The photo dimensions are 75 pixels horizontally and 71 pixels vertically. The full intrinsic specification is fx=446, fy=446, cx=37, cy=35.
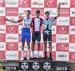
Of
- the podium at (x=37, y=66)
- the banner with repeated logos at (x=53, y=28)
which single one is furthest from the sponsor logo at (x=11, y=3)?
the podium at (x=37, y=66)

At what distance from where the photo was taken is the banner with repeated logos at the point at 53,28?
9516 millimetres

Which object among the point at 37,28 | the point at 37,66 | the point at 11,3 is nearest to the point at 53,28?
the point at 37,28

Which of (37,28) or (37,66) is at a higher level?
(37,28)

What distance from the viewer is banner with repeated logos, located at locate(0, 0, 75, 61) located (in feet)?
31.2

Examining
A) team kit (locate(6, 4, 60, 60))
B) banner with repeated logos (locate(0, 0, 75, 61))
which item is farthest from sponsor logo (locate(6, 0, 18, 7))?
team kit (locate(6, 4, 60, 60))

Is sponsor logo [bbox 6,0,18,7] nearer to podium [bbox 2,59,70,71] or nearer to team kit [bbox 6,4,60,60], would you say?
team kit [bbox 6,4,60,60]

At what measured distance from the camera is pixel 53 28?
376 inches

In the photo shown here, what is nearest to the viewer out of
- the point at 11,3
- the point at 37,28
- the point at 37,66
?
the point at 37,66

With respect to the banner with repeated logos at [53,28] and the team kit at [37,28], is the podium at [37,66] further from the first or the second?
the banner with repeated logos at [53,28]

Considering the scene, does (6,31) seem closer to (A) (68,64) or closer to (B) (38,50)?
(B) (38,50)

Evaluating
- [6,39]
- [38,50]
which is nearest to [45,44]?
[38,50]

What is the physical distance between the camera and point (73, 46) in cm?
960

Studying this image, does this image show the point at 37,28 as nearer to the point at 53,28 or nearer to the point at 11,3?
the point at 53,28

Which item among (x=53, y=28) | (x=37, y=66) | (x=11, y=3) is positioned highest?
(x=11, y=3)
